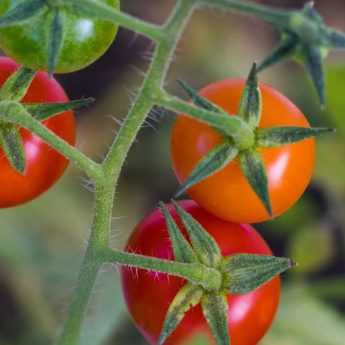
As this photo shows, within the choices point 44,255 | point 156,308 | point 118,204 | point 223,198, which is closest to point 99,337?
point 44,255

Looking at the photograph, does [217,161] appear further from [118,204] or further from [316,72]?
[118,204]

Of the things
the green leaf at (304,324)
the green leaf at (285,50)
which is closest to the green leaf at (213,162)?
the green leaf at (285,50)

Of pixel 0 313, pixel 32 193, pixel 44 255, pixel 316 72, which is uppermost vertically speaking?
pixel 316 72

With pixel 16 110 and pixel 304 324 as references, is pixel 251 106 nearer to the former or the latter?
pixel 16 110

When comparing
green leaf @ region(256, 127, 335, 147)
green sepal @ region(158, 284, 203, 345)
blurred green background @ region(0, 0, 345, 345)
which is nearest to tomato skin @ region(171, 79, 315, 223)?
green leaf @ region(256, 127, 335, 147)

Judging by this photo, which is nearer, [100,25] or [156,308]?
[100,25]

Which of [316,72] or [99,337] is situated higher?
[316,72]

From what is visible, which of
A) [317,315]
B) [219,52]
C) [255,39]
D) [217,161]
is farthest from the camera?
[255,39]
